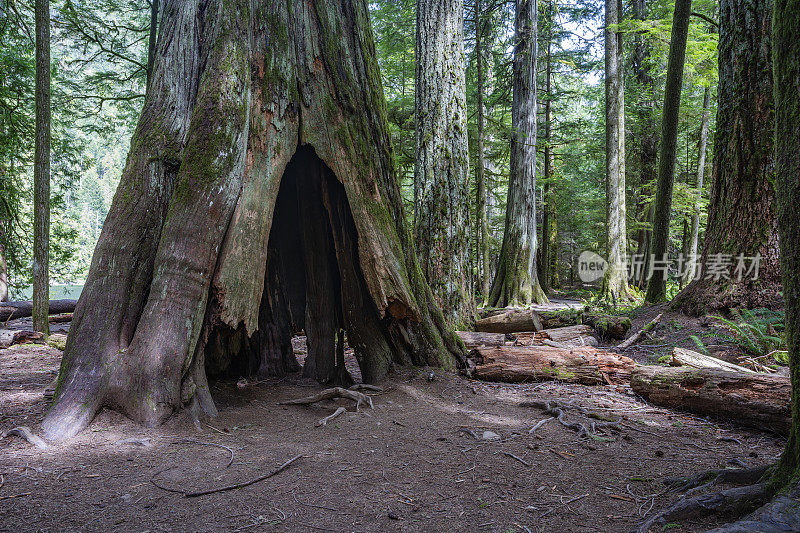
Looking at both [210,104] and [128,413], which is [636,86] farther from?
[128,413]

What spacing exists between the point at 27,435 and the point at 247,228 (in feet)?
6.47

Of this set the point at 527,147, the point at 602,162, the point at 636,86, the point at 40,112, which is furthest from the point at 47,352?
the point at 602,162

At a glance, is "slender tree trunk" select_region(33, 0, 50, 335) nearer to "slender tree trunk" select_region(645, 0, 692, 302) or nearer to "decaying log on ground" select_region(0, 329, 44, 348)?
"decaying log on ground" select_region(0, 329, 44, 348)

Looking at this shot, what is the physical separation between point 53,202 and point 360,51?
11.2 meters

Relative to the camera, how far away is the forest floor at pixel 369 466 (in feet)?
6.72

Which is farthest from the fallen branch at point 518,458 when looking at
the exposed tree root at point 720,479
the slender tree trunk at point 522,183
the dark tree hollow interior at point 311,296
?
the slender tree trunk at point 522,183

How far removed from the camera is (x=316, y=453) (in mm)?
2850

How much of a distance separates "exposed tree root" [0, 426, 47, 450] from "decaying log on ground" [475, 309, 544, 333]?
19.2 ft

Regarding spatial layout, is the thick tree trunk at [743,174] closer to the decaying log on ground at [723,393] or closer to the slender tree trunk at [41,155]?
the decaying log on ground at [723,393]

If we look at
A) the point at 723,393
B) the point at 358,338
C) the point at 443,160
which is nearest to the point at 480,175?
the point at 443,160

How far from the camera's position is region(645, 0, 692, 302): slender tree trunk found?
6922 mm

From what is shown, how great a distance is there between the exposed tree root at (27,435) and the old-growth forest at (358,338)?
22 millimetres

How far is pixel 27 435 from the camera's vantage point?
2.83 meters

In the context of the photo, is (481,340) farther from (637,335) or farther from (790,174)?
(790,174)
